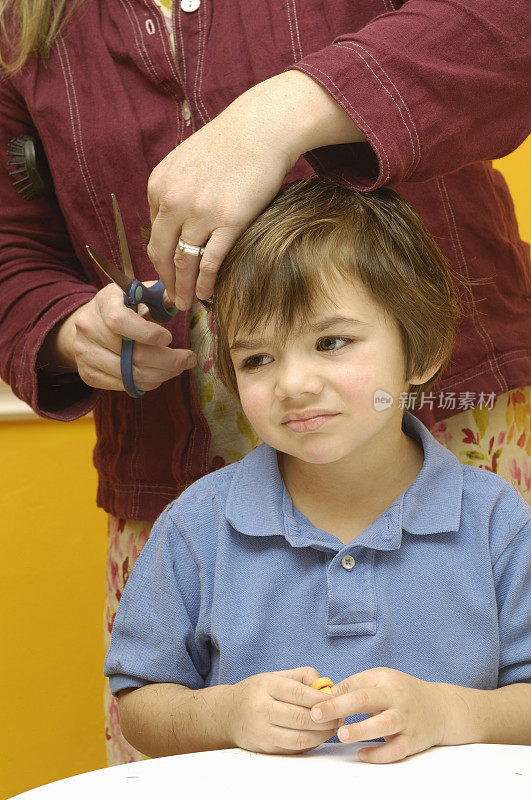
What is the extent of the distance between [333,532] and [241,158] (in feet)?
1.04

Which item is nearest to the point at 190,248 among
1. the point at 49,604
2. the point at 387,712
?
the point at 387,712

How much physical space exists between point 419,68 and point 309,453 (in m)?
0.31

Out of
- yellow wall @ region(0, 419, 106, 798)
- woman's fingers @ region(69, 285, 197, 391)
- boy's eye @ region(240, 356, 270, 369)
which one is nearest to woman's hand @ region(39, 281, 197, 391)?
woman's fingers @ region(69, 285, 197, 391)

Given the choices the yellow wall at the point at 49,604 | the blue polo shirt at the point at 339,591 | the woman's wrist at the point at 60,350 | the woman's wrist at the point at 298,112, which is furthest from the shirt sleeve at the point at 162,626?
the yellow wall at the point at 49,604

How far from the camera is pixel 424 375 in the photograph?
834mm

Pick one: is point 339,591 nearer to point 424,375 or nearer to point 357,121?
point 424,375

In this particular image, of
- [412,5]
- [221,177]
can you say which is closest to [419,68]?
[412,5]

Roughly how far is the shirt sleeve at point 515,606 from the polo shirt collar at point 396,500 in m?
0.05

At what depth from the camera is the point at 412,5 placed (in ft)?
2.56

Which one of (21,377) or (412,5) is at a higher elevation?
(412,5)

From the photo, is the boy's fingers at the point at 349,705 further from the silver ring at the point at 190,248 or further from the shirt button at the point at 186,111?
the shirt button at the point at 186,111

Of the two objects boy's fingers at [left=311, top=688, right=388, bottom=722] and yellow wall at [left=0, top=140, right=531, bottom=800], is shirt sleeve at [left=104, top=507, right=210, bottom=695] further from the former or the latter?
yellow wall at [left=0, top=140, right=531, bottom=800]

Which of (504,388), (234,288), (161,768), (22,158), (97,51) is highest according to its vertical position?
(97,51)

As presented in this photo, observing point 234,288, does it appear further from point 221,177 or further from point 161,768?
point 161,768
